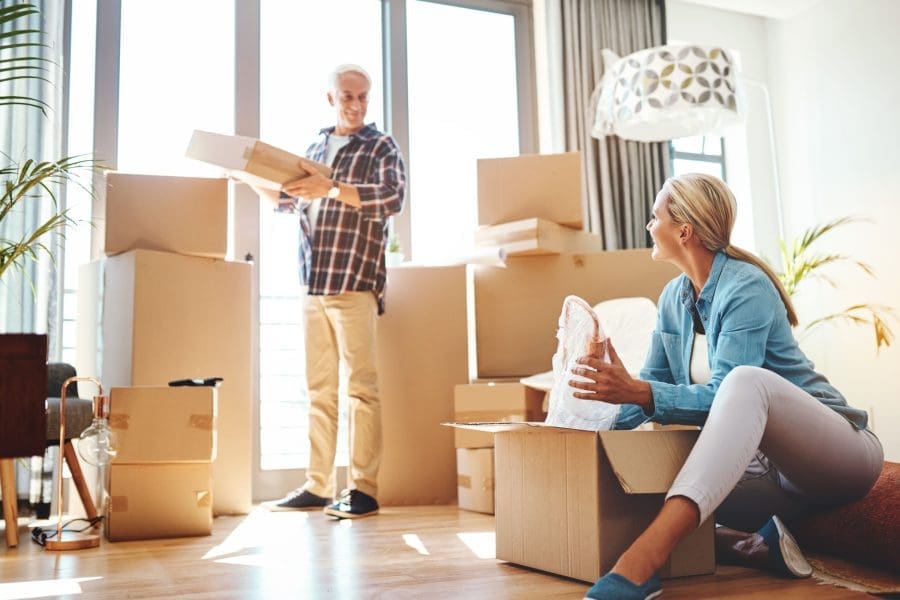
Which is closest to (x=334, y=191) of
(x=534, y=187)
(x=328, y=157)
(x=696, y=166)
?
(x=328, y=157)

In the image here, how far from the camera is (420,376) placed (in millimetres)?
3125

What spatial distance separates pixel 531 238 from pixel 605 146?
1.12 metres

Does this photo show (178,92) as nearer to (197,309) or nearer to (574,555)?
(197,309)

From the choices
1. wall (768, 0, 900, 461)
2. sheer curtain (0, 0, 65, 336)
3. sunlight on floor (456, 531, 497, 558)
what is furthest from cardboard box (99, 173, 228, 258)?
wall (768, 0, 900, 461)

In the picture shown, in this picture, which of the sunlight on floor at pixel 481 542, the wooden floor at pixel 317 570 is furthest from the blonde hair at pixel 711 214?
the sunlight on floor at pixel 481 542

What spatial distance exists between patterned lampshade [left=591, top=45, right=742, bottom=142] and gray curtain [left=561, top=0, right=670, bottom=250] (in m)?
0.77

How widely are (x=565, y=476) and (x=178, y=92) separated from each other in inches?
96.1

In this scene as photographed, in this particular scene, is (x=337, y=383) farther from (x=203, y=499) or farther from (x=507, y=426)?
(x=507, y=426)

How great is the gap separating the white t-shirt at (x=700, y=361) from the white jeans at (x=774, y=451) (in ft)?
0.63

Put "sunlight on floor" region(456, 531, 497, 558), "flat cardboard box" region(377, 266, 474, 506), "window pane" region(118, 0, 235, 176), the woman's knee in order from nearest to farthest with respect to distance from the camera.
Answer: the woman's knee → "sunlight on floor" region(456, 531, 497, 558) → "flat cardboard box" region(377, 266, 474, 506) → "window pane" region(118, 0, 235, 176)

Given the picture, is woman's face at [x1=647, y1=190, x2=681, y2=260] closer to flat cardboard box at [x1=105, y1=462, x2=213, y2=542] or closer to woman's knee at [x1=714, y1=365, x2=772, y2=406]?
woman's knee at [x1=714, y1=365, x2=772, y2=406]

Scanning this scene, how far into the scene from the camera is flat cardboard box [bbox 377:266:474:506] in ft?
10.1

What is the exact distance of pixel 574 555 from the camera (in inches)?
62.8

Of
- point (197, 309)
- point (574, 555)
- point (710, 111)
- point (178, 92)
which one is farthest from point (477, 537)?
point (178, 92)
